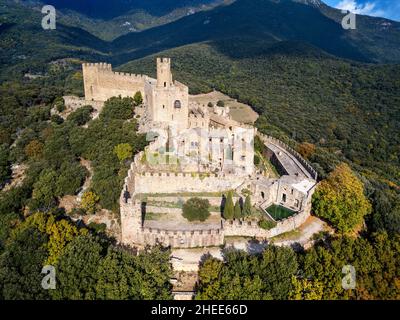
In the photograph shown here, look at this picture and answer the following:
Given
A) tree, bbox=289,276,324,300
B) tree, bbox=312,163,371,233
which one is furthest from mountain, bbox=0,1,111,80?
tree, bbox=289,276,324,300

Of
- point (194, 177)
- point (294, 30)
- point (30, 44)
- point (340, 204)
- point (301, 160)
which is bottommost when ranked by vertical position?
point (30, 44)

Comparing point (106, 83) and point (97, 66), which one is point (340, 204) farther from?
point (97, 66)

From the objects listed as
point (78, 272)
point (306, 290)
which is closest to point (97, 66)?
point (78, 272)

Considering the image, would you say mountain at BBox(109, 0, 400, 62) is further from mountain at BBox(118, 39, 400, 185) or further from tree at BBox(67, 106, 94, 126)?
tree at BBox(67, 106, 94, 126)

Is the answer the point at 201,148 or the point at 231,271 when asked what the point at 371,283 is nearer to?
the point at 231,271

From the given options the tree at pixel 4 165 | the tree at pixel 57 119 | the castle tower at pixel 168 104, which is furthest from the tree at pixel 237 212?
the tree at pixel 57 119

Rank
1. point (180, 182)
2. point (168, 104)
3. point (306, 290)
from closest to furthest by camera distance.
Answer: point (306, 290) < point (180, 182) < point (168, 104)
